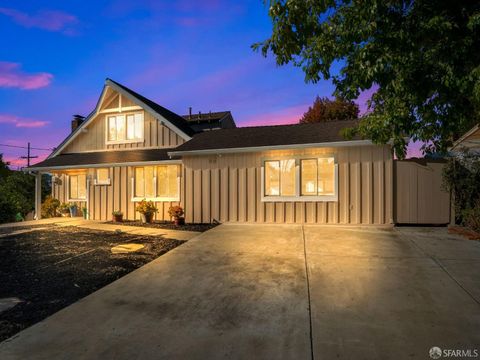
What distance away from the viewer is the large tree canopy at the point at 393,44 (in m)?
4.48

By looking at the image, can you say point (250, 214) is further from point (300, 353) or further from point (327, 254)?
point (300, 353)

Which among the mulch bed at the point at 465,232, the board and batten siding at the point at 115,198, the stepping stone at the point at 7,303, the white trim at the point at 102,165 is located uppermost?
the white trim at the point at 102,165

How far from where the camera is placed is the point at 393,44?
4.65 meters

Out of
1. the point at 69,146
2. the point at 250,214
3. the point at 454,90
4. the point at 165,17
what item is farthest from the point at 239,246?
the point at 69,146

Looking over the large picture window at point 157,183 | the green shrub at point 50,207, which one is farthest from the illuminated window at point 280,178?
the green shrub at point 50,207

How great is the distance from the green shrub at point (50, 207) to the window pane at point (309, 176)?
12.3 m

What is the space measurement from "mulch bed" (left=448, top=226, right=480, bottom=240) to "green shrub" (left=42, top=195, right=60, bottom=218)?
1661 centimetres

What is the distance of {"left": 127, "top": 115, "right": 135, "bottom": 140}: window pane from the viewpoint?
14000 mm

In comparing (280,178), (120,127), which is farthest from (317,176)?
(120,127)

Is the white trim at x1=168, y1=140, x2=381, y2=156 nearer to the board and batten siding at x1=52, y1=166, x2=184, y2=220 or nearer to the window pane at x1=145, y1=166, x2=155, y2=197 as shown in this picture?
the window pane at x1=145, y1=166, x2=155, y2=197

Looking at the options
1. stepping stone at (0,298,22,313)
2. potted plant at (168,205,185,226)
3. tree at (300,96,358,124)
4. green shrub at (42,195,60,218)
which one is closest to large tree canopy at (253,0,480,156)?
stepping stone at (0,298,22,313)

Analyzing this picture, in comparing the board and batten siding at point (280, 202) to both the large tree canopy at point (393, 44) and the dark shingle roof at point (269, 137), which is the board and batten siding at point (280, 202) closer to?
the dark shingle roof at point (269, 137)

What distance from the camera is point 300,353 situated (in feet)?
7.95

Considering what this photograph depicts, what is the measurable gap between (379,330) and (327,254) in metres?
3.10
